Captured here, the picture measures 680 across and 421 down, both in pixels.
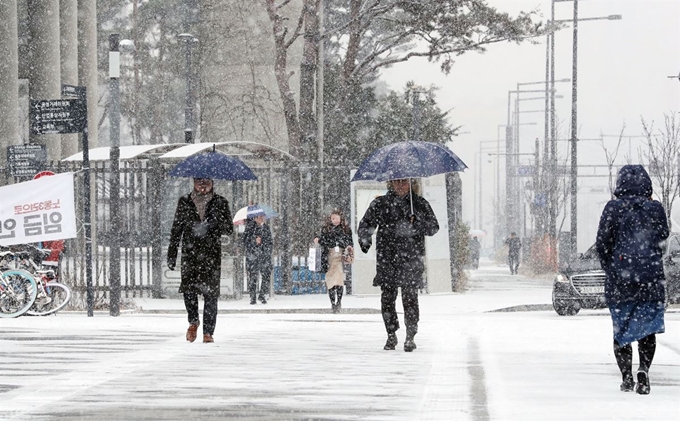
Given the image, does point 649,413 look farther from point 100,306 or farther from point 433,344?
point 100,306

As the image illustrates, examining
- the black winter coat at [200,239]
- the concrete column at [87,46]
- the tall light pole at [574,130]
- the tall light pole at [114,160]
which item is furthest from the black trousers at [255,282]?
the concrete column at [87,46]

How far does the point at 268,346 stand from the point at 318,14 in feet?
73.0

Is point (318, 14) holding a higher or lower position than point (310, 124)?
higher

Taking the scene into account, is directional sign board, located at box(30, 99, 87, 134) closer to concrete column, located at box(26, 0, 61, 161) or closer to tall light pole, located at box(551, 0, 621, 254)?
concrete column, located at box(26, 0, 61, 161)

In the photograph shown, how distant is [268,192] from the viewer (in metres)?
26.1

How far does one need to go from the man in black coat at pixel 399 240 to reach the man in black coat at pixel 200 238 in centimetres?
161

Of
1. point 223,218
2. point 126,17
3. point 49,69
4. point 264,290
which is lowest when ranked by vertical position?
point 264,290

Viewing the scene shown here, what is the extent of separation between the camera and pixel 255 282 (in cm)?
2466

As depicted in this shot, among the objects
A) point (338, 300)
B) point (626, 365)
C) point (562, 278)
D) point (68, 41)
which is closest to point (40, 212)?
point (338, 300)

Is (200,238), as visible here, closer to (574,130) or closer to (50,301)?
(50,301)

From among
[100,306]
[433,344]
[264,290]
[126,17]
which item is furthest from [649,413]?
[126,17]

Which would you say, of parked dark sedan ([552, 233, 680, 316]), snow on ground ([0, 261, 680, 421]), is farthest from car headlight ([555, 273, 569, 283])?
snow on ground ([0, 261, 680, 421])

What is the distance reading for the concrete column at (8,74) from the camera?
119 ft

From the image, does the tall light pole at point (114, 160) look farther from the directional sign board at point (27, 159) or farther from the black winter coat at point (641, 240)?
the black winter coat at point (641, 240)
